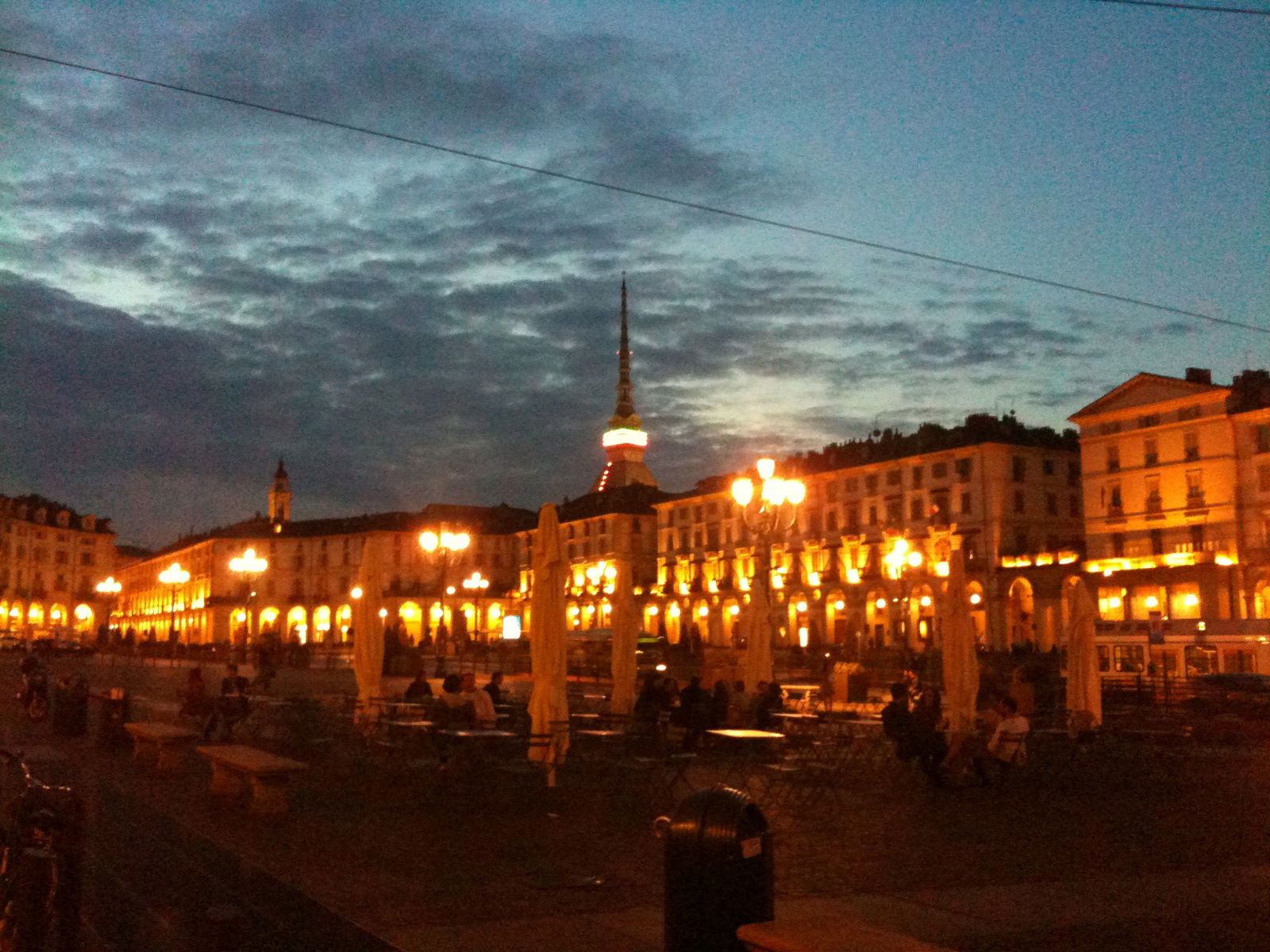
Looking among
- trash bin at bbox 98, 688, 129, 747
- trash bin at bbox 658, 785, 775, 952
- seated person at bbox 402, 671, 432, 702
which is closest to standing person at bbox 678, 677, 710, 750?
seated person at bbox 402, 671, 432, 702

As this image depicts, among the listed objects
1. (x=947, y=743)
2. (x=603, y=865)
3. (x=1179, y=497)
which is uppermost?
(x=1179, y=497)

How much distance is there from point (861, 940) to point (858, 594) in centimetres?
7376

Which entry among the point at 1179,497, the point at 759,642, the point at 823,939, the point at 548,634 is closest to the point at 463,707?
the point at 548,634

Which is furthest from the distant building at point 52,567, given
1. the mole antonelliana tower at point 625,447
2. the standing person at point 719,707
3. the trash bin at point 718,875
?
the trash bin at point 718,875

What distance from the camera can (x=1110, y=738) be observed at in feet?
69.7

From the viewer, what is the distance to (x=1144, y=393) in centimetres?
6372

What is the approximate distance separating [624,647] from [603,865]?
12336 millimetres

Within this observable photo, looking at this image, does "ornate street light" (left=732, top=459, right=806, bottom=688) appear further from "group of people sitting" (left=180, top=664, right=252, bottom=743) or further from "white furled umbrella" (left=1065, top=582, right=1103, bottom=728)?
"group of people sitting" (left=180, top=664, right=252, bottom=743)

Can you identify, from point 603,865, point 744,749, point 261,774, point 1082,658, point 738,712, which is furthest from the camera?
point 738,712

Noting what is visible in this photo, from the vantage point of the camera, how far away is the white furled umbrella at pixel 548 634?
15617mm

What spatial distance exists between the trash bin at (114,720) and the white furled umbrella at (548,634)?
23.5ft

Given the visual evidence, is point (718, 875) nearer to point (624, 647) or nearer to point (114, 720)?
point (114, 720)

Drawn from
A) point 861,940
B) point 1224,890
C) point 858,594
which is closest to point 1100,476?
point 858,594

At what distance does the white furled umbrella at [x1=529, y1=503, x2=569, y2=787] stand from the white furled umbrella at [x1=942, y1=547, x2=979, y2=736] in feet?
19.6
